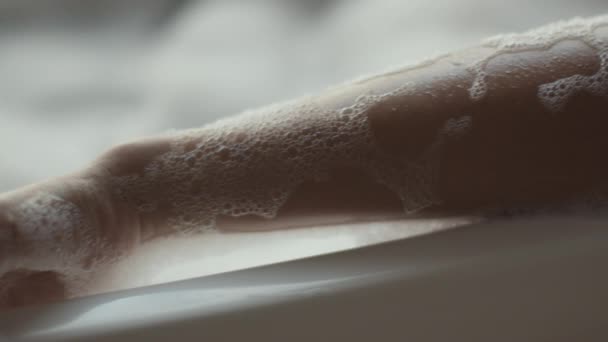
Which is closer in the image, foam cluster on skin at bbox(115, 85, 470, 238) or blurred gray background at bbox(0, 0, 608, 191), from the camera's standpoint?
foam cluster on skin at bbox(115, 85, 470, 238)

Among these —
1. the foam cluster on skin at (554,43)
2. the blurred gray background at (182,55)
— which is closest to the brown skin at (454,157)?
the foam cluster on skin at (554,43)

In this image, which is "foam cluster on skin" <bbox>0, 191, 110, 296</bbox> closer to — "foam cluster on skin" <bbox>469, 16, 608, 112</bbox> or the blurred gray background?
the blurred gray background

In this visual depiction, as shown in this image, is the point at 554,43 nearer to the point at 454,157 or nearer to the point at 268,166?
the point at 454,157

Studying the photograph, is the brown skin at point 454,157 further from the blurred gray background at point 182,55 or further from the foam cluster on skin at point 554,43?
the blurred gray background at point 182,55

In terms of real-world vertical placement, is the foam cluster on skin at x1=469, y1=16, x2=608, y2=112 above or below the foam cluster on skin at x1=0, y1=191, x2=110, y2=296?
above

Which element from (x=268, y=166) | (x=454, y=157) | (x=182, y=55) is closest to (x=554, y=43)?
(x=454, y=157)

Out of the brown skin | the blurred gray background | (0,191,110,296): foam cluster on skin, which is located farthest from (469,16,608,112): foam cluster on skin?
(0,191,110,296): foam cluster on skin
